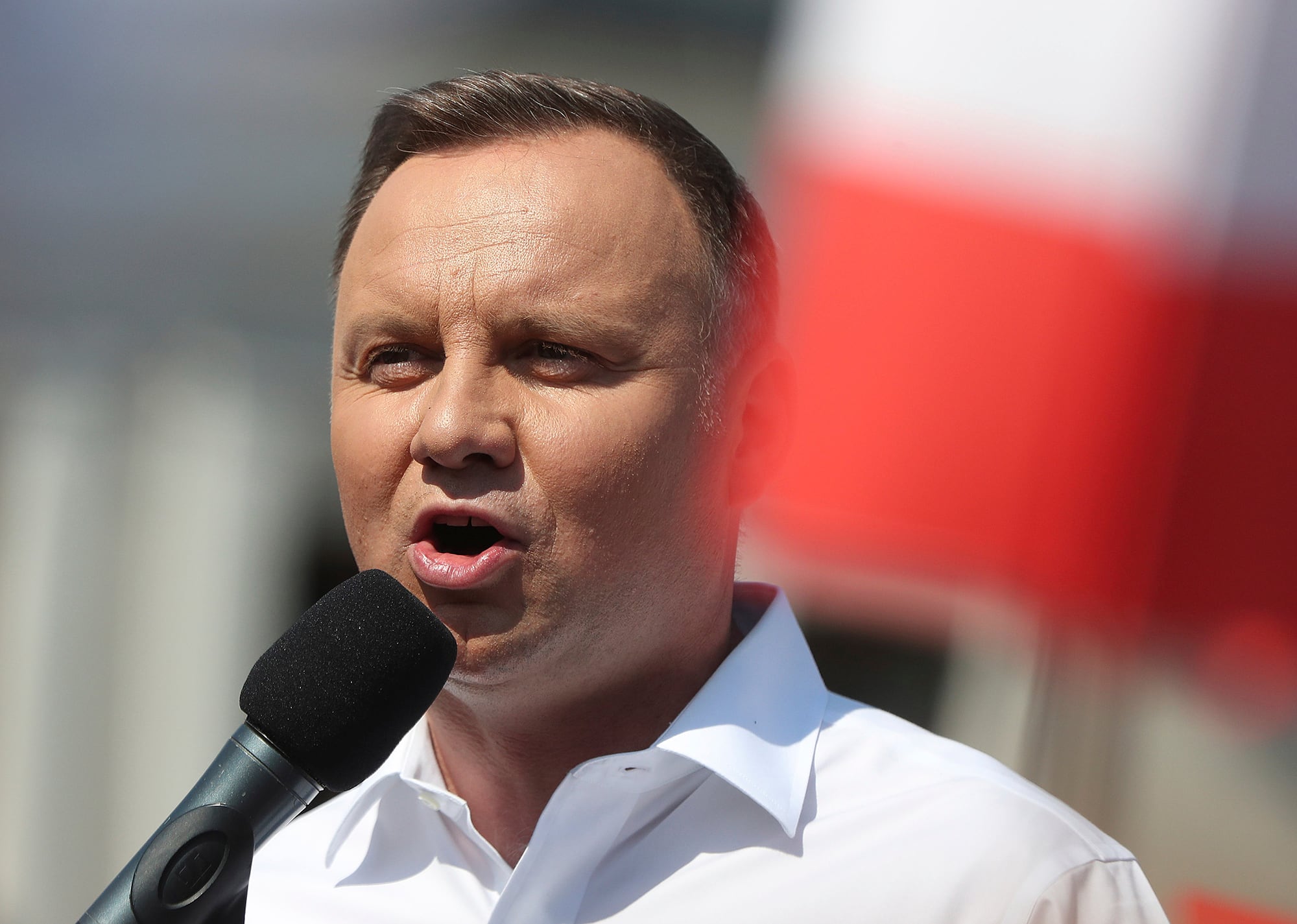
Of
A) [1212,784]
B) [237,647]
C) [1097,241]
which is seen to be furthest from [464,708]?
[237,647]

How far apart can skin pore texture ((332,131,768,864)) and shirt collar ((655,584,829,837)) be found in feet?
0.33

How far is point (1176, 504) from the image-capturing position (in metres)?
2.52

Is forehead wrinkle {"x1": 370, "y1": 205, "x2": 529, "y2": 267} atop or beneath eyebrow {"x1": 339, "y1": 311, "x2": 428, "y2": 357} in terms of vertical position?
atop

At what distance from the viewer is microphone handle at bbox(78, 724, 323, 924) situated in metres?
1.24

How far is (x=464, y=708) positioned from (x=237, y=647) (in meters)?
4.15

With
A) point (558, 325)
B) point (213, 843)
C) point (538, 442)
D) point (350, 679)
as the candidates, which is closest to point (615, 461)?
point (538, 442)

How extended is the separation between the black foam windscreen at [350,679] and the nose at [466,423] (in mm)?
263

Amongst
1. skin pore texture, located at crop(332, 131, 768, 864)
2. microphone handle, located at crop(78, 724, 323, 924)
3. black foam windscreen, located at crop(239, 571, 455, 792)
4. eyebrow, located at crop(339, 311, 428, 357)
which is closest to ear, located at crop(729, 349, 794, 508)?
skin pore texture, located at crop(332, 131, 768, 864)

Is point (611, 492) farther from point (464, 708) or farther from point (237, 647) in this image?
point (237, 647)

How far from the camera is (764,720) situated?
2.00 metres

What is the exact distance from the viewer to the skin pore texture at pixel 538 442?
1854mm

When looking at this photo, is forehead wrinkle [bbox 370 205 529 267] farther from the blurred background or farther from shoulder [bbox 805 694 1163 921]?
the blurred background

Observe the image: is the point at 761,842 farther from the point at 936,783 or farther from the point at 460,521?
the point at 460,521

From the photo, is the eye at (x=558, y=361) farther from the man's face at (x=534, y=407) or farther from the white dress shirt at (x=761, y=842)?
the white dress shirt at (x=761, y=842)
